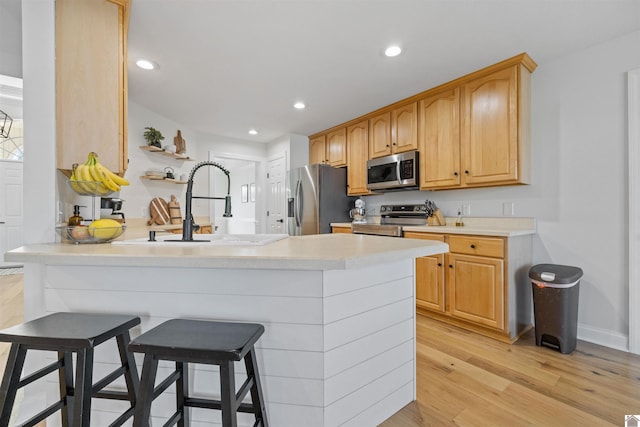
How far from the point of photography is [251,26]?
6.73ft

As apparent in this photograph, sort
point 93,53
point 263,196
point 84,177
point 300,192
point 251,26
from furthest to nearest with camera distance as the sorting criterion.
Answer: point 263,196
point 300,192
point 251,26
point 93,53
point 84,177

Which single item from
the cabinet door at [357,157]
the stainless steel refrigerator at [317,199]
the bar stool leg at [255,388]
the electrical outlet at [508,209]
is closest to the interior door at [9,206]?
the stainless steel refrigerator at [317,199]

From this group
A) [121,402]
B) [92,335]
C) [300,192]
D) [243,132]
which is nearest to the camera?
[92,335]

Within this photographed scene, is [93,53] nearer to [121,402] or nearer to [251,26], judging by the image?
[251,26]

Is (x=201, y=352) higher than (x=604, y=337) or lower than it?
higher

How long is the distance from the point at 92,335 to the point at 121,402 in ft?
1.77

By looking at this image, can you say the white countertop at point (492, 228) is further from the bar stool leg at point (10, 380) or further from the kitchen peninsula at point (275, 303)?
the bar stool leg at point (10, 380)

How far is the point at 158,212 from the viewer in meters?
3.82

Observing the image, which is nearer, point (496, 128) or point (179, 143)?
point (496, 128)

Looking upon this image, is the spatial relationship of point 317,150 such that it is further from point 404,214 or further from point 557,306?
point 557,306

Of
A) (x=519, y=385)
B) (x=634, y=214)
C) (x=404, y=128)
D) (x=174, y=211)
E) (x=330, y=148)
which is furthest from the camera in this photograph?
(x=330, y=148)

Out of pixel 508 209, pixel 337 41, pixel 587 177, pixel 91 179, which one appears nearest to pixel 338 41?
pixel 337 41

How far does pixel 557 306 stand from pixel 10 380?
304 cm

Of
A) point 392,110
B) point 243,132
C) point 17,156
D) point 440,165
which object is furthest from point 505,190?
point 17,156
